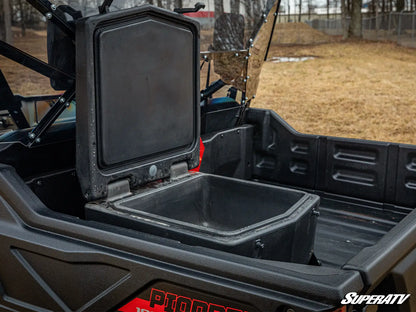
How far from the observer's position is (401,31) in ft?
70.5

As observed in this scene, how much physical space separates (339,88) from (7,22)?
11.2 meters

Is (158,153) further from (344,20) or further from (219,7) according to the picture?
(344,20)

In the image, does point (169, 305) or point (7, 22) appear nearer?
point (169, 305)

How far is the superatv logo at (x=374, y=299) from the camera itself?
1.64 metres

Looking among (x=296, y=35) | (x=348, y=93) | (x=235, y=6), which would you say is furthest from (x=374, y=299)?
(x=296, y=35)

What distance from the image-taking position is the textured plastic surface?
2066 mm

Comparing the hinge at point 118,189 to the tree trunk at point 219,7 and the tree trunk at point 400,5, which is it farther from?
the tree trunk at point 400,5

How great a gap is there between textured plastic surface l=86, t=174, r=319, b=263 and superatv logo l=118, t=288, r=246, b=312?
0.25m

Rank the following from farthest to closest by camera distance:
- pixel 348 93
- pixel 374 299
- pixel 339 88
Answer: pixel 339 88, pixel 348 93, pixel 374 299

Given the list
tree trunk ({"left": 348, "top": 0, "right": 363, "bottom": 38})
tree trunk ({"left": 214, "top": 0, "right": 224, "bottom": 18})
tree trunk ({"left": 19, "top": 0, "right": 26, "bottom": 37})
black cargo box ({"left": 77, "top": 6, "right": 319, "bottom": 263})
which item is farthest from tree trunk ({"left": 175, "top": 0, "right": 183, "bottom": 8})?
tree trunk ({"left": 348, "top": 0, "right": 363, "bottom": 38})

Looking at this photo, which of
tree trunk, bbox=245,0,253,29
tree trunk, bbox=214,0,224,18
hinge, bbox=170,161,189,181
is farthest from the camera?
tree trunk, bbox=245,0,253,29

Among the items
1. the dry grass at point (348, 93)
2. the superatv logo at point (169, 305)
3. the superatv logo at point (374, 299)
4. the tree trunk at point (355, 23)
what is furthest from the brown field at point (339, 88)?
the tree trunk at point (355, 23)

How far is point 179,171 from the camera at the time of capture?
2750 mm

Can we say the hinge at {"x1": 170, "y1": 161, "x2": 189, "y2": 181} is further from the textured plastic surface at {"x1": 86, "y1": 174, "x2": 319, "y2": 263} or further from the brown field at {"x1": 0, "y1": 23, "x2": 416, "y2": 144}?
the brown field at {"x1": 0, "y1": 23, "x2": 416, "y2": 144}
